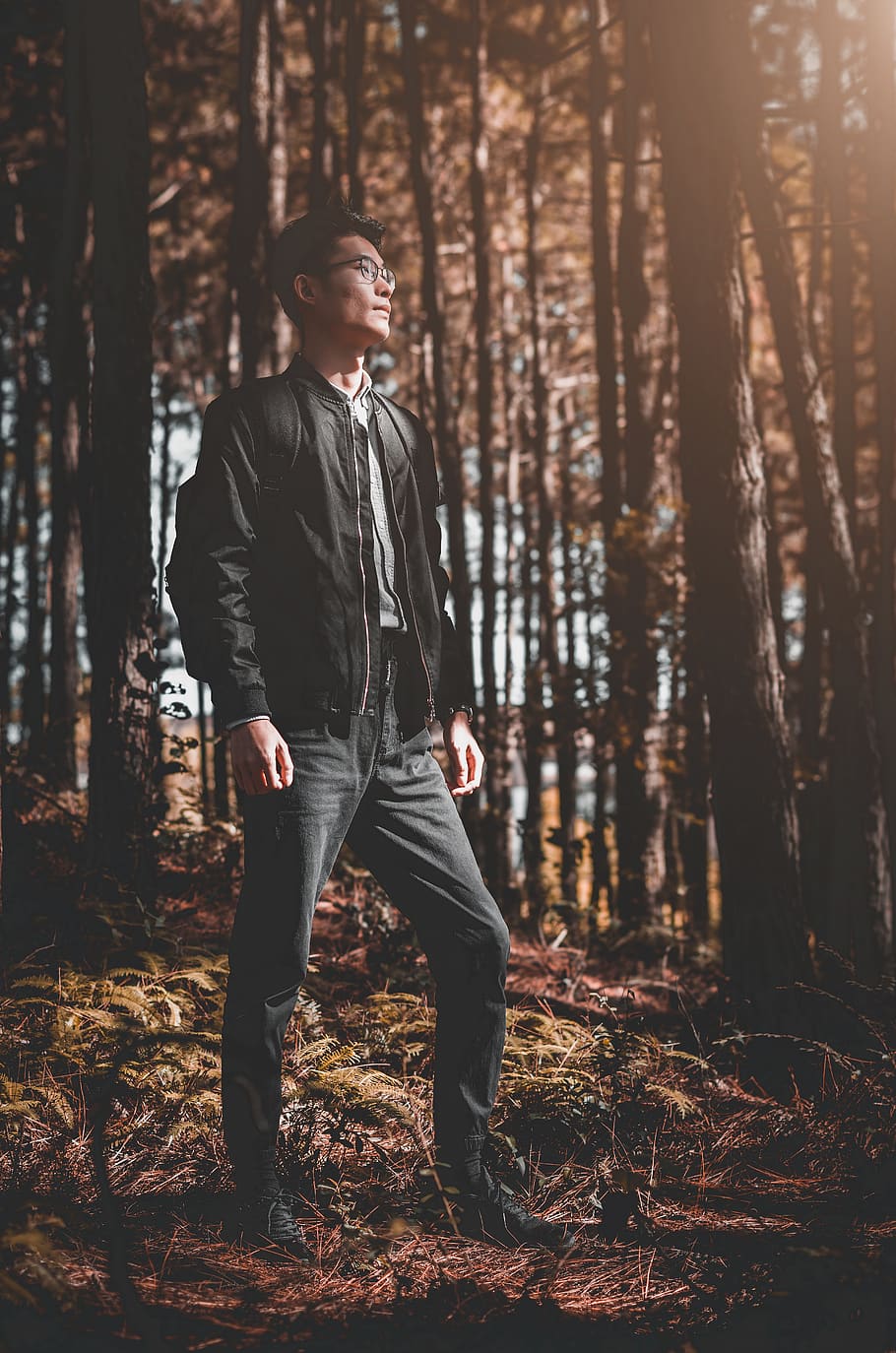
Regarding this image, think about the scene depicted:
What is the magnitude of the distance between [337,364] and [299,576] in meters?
0.69

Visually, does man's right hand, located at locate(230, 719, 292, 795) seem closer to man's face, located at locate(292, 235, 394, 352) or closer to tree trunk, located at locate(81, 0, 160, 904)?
man's face, located at locate(292, 235, 394, 352)

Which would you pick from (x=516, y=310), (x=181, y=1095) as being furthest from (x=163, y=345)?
(x=181, y=1095)

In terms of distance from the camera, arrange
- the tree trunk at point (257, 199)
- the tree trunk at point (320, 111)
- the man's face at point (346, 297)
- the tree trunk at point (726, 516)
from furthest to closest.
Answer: the tree trunk at point (320, 111) → the tree trunk at point (257, 199) → the tree trunk at point (726, 516) → the man's face at point (346, 297)

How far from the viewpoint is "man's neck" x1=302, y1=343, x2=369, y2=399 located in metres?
2.98

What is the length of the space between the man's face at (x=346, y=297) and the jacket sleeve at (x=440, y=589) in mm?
324

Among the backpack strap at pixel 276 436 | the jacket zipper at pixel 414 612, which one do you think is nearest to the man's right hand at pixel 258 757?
the jacket zipper at pixel 414 612

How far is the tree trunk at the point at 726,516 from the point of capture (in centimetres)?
489

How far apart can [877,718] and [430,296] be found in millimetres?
5501

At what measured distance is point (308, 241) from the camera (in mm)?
2953

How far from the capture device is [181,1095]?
3.51 meters

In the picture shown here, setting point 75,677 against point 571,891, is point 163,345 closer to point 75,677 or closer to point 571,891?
point 75,677

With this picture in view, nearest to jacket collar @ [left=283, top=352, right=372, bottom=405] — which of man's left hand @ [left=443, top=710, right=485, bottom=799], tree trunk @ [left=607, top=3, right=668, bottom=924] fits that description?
man's left hand @ [left=443, top=710, right=485, bottom=799]

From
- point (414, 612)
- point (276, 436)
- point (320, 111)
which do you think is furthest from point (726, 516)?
point (320, 111)

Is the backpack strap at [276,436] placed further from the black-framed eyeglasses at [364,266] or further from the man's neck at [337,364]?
the black-framed eyeglasses at [364,266]
